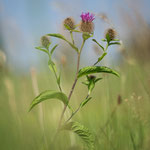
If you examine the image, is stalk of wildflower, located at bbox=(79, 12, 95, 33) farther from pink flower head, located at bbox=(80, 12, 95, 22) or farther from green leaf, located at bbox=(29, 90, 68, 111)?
green leaf, located at bbox=(29, 90, 68, 111)

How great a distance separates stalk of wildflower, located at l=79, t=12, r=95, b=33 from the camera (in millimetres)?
754

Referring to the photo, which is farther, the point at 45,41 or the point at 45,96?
the point at 45,41

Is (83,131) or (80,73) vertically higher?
(80,73)

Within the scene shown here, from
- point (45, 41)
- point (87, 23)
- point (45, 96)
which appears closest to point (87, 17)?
point (87, 23)

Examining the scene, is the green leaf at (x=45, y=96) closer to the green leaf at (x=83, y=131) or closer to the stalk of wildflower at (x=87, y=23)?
the green leaf at (x=83, y=131)

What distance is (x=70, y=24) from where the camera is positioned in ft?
2.53

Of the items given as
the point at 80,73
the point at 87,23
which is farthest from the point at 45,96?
the point at 87,23

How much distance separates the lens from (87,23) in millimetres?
765

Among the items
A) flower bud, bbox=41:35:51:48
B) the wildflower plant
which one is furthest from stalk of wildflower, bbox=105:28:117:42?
flower bud, bbox=41:35:51:48

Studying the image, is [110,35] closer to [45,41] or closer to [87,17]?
[87,17]

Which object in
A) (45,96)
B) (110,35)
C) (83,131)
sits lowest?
(83,131)

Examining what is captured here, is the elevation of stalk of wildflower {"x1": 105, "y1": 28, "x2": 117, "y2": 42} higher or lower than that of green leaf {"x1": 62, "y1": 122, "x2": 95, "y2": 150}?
higher

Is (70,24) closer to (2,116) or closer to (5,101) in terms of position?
(2,116)

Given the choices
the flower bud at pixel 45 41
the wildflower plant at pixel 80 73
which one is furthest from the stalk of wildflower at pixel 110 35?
the flower bud at pixel 45 41
